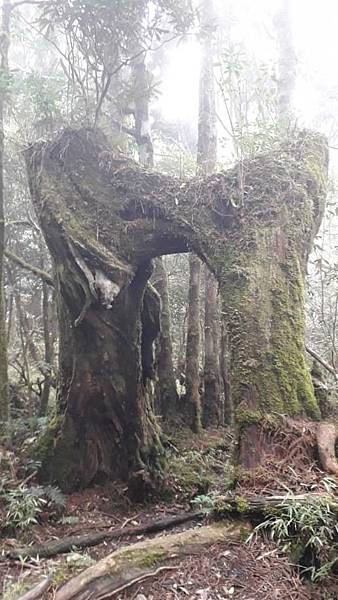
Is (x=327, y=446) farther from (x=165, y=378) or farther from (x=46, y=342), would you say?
(x=46, y=342)

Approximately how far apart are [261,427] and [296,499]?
1.19m

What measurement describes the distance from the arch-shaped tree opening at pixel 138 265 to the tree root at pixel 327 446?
0.47 m

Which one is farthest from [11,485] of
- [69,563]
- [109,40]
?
[109,40]

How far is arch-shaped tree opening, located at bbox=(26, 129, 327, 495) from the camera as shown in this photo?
5.79m

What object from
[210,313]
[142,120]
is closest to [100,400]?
[210,313]

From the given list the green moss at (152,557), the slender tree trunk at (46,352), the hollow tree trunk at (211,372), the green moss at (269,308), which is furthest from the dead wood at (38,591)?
the hollow tree trunk at (211,372)

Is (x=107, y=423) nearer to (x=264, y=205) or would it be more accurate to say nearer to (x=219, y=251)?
(x=219, y=251)

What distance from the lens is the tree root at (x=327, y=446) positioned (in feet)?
14.6

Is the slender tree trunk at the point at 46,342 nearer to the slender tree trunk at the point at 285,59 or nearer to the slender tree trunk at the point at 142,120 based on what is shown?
the slender tree trunk at the point at 142,120

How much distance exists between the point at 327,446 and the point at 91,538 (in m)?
2.91

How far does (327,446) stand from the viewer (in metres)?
4.64

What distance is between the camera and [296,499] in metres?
3.79

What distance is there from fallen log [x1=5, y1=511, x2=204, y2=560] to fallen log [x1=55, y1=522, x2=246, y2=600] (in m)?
1.53

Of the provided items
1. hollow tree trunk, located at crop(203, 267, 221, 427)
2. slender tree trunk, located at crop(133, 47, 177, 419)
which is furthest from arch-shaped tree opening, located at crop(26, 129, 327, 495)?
hollow tree trunk, located at crop(203, 267, 221, 427)
